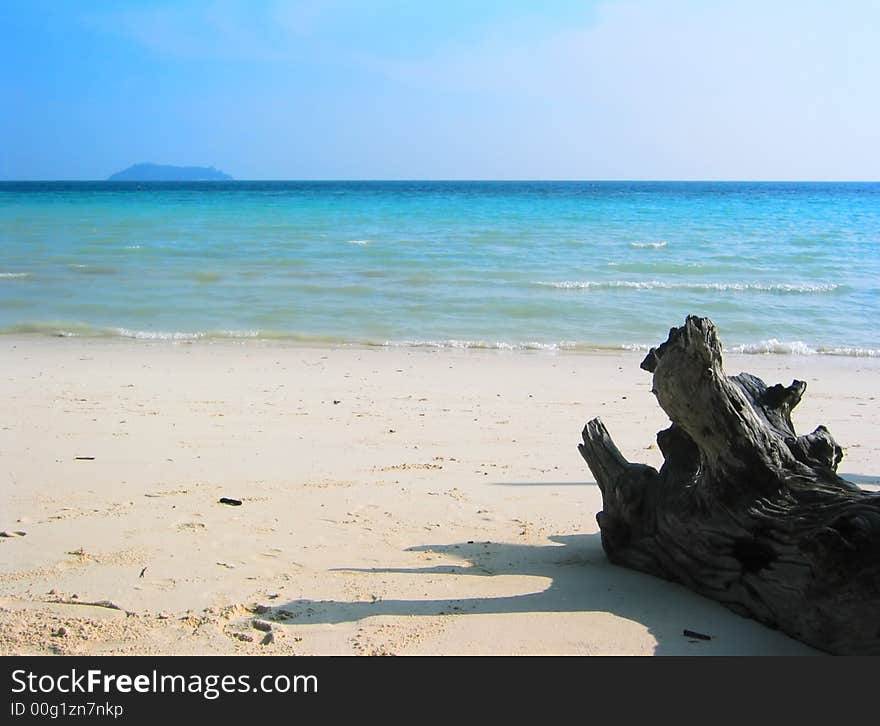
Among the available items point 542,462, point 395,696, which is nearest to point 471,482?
point 542,462

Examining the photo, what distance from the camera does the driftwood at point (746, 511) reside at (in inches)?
126

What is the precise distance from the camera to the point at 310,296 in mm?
15867

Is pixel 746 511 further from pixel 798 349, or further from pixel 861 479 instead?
pixel 798 349

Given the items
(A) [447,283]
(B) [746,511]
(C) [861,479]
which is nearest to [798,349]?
(C) [861,479]

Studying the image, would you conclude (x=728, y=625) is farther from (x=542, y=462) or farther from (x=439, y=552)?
(x=542, y=462)

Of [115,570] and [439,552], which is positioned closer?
[115,570]

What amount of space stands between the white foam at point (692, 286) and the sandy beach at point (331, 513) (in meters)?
7.70

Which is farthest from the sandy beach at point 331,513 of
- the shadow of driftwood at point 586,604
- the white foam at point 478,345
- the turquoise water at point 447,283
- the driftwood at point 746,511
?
the turquoise water at point 447,283

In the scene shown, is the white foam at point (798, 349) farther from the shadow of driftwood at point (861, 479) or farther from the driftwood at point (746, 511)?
the driftwood at point (746, 511)

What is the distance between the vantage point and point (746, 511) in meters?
3.60

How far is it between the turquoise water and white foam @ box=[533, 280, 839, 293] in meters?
0.06

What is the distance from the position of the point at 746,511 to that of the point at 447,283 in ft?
46.6

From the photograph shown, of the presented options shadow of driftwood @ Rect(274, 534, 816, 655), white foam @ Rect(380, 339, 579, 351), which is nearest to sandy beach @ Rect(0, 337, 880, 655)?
shadow of driftwood @ Rect(274, 534, 816, 655)

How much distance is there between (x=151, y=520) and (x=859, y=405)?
6.76 meters
